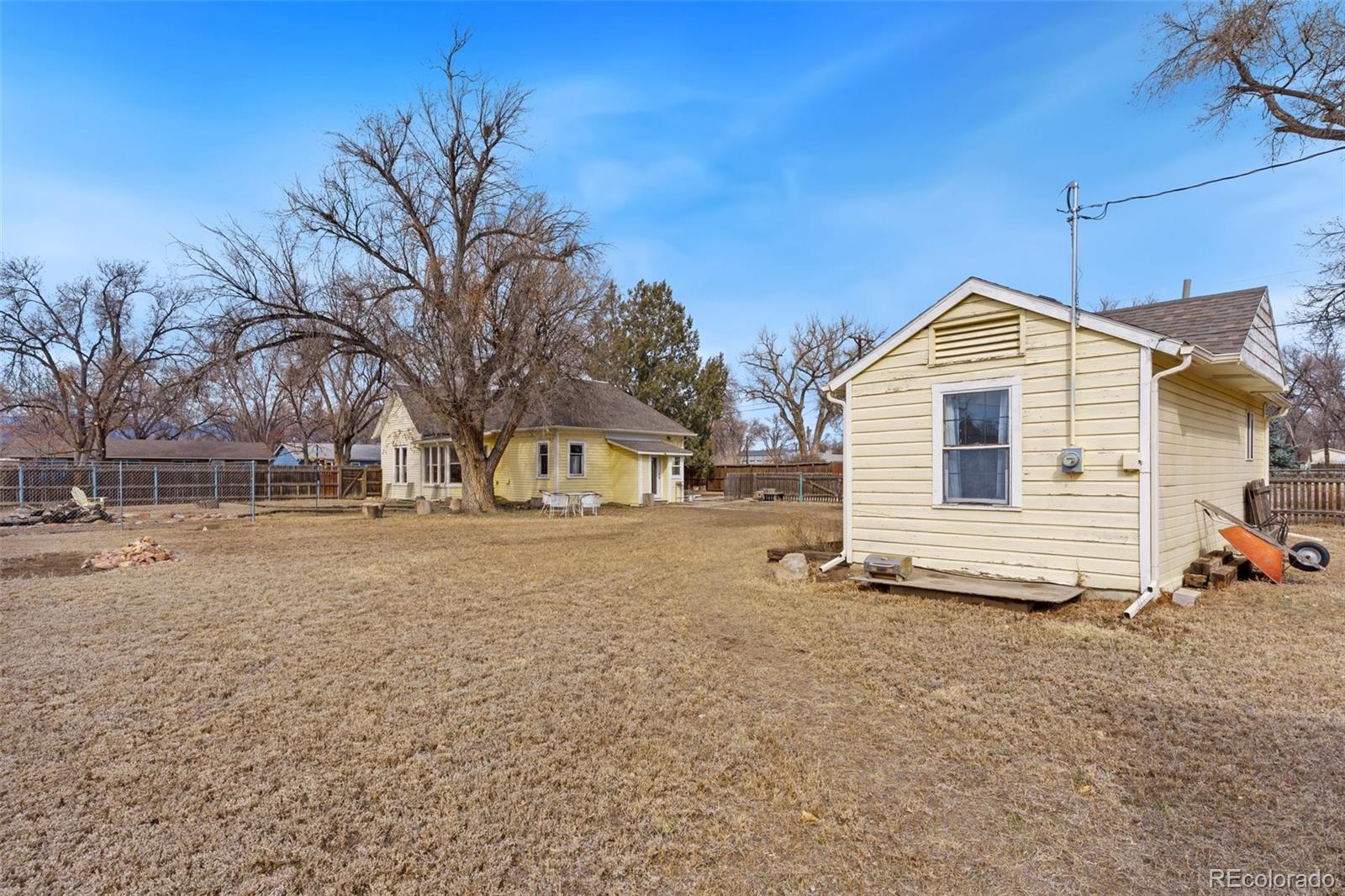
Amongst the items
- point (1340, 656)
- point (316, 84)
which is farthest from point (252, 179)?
point (1340, 656)

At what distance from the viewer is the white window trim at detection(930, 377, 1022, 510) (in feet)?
22.0

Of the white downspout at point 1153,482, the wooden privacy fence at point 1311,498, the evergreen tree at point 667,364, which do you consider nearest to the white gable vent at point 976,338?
the white downspout at point 1153,482

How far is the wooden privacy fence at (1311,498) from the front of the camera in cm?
1416

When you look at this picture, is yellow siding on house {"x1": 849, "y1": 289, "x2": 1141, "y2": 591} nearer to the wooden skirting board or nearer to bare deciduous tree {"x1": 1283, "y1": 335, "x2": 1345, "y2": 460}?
the wooden skirting board

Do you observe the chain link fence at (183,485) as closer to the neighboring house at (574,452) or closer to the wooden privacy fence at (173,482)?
the wooden privacy fence at (173,482)

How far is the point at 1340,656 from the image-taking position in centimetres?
462

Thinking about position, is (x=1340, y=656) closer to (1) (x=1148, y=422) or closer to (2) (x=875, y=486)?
(1) (x=1148, y=422)

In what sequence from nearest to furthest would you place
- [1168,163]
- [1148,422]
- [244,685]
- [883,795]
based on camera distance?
[883,795], [244,685], [1148,422], [1168,163]

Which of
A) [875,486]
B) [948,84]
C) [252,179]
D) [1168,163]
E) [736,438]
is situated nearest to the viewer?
[875,486]

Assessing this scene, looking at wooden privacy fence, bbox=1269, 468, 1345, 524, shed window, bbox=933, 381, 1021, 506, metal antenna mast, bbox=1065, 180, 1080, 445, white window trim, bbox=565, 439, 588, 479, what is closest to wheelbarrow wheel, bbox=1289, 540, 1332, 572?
metal antenna mast, bbox=1065, 180, 1080, 445

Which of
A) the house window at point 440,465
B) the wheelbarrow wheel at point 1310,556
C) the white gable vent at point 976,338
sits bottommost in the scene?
the wheelbarrow wheel at point 1310,556

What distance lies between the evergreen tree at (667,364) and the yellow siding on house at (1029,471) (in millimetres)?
24761

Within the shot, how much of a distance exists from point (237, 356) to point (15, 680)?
14.9 m

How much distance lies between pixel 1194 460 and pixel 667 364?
2809 centimetres
